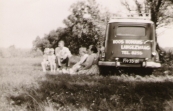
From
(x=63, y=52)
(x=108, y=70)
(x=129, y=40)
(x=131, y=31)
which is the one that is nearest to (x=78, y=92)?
(x=63, y=52)

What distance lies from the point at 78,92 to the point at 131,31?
1.97m

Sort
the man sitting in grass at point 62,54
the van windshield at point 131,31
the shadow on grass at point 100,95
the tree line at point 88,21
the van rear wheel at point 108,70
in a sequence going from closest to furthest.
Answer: the shadow on grass at point 100,95, the tree line at point 88,21, the man sitting in grass at point 62,54, the van windshield at point 131,31, the van rear wheel at point 108,70

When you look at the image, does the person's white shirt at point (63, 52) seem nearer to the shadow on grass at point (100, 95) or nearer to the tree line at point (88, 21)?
the tree line at point (88, 21)

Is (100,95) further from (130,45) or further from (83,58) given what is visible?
(130,45)

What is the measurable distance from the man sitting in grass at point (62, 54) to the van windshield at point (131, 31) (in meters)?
1.08

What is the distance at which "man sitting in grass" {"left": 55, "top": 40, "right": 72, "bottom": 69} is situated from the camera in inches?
219

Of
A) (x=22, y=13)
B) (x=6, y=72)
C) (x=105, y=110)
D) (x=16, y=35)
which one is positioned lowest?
(x=105, y=110)

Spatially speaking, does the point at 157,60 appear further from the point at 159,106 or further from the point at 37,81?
the point at 37,81

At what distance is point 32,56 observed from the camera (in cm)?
536

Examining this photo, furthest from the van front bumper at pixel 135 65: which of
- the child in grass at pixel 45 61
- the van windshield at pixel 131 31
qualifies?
the child in grass at pixel 45 61

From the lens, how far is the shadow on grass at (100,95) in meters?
4.07

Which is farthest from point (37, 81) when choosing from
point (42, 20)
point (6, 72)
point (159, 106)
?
point (159, 106)

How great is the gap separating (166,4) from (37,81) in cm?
231

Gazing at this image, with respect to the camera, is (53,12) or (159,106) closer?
(159,106)
